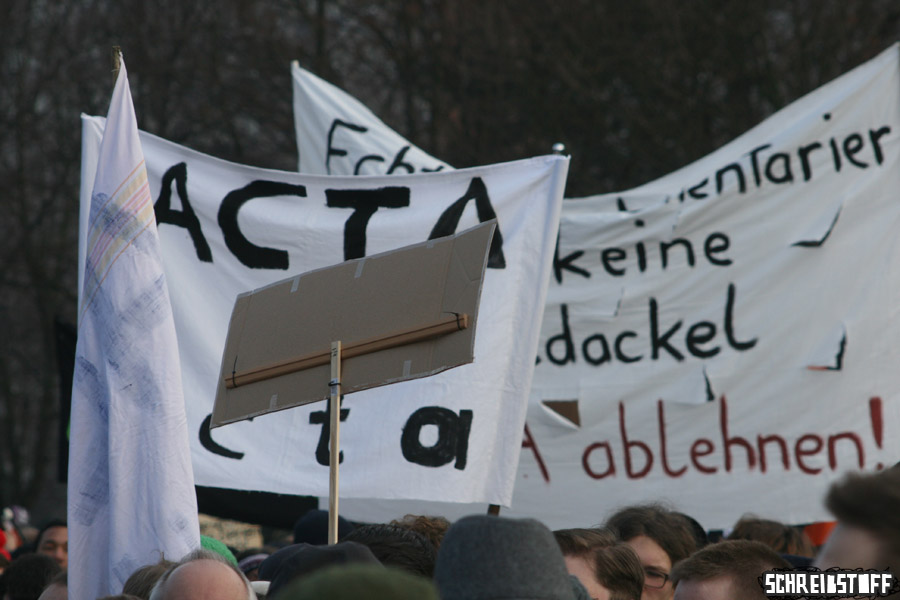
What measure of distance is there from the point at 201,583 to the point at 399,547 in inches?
21.5

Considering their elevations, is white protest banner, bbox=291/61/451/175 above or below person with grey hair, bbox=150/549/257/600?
above

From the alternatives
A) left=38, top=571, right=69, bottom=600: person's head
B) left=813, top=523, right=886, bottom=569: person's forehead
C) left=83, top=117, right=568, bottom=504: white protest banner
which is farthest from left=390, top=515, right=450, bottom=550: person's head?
left=813, top=523, right=886, bottom=569: person's forehead

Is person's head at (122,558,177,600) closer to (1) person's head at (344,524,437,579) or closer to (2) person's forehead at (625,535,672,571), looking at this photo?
(1) person's head at (344,524,437,579)

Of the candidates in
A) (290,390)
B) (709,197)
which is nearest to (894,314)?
(709,197)

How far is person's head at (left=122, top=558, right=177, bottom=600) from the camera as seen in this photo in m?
3.25

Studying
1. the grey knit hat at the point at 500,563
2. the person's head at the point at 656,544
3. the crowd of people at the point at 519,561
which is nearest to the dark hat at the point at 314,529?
the crowd of people at the point at 519,561

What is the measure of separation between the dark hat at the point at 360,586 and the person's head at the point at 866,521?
0.63m

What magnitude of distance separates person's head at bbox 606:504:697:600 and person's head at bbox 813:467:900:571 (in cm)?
216

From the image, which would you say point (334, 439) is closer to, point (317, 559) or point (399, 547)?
point (399, 547)

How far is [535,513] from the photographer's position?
6.02 metres

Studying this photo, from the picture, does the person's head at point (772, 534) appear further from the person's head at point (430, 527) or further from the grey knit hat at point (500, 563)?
the grey knit hat at point (500, 563)

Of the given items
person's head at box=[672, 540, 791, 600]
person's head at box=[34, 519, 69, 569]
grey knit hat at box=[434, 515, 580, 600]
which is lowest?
person's head at box=[34, 519, 69, 569]

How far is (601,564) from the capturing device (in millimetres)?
3496

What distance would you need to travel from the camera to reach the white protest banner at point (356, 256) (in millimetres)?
4723
